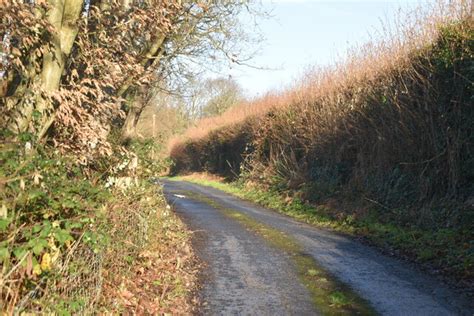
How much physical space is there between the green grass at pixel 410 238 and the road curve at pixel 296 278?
1.70 ft

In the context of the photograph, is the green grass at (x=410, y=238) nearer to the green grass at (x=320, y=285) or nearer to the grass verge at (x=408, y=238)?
the grass verge at (x=408, y=238)

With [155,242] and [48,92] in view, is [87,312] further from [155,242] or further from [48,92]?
[155,242]

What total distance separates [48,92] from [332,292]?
14.9 feet

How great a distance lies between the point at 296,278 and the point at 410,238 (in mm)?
3779

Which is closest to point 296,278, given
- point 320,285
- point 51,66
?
point 320,285

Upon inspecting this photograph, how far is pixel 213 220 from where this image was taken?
527 inches

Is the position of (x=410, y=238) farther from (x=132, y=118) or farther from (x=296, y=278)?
(x=132, y=118)

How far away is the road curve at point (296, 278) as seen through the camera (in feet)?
19.5

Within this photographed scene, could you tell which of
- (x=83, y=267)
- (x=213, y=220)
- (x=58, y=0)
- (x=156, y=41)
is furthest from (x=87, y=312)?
(x=213, y=220)

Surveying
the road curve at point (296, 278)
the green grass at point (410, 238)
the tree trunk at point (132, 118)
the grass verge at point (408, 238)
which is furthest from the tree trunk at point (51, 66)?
the green grass at point (410, 238)

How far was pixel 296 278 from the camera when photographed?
729 cm

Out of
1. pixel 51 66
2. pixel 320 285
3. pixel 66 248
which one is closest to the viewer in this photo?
pixel 66 248

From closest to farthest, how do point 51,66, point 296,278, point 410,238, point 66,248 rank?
1. point 66,248
2. point 51,66
3. point 296,278
4. point 410,238

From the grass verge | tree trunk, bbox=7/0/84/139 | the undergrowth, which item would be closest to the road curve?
the grass verge
